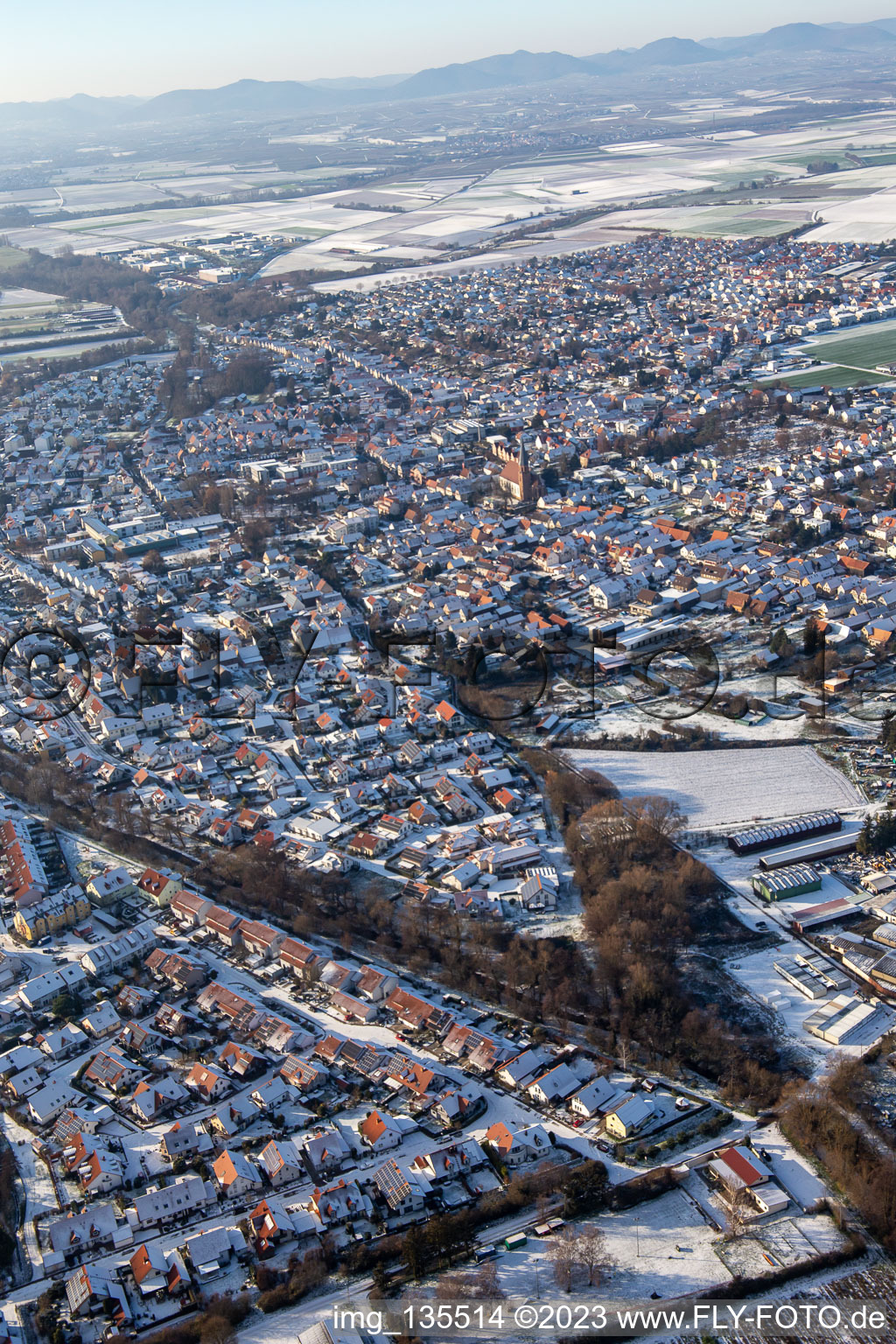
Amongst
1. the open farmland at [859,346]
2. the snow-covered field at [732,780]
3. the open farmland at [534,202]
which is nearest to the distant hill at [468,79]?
the open farmland at [534,202]

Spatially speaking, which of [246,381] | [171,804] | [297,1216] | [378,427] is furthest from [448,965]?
[246,381]

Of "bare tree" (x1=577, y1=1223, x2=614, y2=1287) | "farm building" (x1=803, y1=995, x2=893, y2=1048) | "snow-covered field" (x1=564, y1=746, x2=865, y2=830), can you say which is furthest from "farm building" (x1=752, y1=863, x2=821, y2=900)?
"bare tree" (x1=577, y1=1223, x2=614, y2=1287)

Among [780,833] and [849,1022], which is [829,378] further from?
[849,1022]

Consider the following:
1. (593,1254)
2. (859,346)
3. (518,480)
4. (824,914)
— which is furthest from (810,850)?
(859,346)

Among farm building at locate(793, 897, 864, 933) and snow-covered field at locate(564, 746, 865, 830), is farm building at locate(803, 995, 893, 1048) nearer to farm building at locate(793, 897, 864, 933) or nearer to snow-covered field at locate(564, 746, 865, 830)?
farm building at locate(793, 897, 864, 933)

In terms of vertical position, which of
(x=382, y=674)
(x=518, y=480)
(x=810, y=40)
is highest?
(x=810, y=40)

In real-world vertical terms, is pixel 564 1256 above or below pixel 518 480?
below
